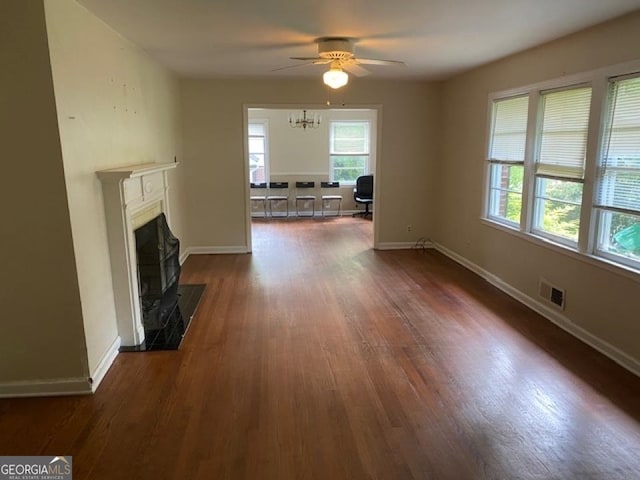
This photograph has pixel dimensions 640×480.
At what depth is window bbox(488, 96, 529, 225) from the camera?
4469 millimetres

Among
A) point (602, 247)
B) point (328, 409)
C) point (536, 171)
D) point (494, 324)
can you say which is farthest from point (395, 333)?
point (536, 171)

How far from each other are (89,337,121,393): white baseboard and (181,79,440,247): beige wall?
314 centimetres

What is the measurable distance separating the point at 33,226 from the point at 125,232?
0.68 m

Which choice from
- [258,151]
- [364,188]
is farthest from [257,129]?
[364,188]

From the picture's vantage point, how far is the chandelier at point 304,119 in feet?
31.6

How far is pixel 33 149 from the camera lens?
2.46 metres

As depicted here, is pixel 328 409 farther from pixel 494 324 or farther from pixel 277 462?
pixel 494 324

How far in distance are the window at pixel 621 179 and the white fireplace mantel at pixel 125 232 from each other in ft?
11.3

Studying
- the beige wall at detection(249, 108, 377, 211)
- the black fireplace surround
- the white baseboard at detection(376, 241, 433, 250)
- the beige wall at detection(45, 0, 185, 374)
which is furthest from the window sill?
the beige wall at detection(249, 108, 377, 211)

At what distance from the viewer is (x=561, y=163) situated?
12.6ft

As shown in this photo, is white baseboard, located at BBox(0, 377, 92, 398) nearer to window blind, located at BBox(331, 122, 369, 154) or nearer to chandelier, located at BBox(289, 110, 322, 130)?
chandelier, located at BBox(289, 110, 322, 130)

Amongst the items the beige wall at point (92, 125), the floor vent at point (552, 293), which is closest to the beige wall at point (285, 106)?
the beige wall at point (92, 125)

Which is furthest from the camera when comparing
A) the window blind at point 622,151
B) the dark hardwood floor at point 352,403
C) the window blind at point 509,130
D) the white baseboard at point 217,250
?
the white baseboard at point 217,250

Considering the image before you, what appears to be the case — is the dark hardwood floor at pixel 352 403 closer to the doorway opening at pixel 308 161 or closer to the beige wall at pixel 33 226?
the beige wall at pixel 33 226
